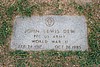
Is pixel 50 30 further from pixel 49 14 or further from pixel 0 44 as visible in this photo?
pixel 0 44

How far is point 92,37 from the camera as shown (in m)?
4.70

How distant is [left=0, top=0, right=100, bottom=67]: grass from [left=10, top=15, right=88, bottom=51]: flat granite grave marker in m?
0.09

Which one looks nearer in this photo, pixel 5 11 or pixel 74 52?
pixel 74 52

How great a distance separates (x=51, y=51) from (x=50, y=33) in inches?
13.1

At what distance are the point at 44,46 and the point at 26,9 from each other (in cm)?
78

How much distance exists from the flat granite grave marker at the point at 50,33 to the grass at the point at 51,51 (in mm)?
86

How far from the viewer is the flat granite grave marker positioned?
183 inches

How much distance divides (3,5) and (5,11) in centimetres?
14

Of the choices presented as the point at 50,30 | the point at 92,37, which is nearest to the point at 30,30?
the point at 50,30

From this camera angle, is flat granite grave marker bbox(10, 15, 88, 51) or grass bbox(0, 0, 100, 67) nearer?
grass bbox(0, 0, 100, 67)

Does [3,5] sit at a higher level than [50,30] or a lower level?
higher

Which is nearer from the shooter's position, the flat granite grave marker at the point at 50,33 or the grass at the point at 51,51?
the grass at the point at 51,51

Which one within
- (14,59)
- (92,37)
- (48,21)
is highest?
(48,21)

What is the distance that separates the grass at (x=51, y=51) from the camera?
454 centimetres
